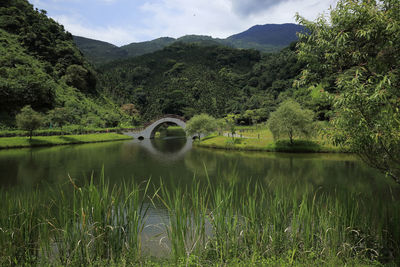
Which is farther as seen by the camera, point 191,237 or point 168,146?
point 168,146

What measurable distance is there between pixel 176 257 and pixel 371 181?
1492 cm

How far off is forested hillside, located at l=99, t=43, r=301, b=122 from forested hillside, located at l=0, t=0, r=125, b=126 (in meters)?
20.3

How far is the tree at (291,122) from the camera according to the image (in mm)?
27953

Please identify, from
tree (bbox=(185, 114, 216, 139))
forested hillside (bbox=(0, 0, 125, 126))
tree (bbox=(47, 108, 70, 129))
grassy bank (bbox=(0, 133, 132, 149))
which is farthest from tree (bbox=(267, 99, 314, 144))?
forested hillside (bbox=(0, 0, 125, 126))

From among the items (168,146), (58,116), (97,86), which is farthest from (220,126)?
(97,86)

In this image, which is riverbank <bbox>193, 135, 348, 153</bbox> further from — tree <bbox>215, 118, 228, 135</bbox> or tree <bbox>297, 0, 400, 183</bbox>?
tree <bbox>297, 0, 400, 183</bbox>

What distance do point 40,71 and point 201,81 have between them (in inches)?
2842

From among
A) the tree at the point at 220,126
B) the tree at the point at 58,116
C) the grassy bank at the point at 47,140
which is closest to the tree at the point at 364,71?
the tree at the point at 220,126

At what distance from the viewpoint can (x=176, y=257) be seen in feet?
15.9

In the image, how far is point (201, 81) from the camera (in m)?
119

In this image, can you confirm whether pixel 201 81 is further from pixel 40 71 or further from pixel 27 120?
pixel 27 120

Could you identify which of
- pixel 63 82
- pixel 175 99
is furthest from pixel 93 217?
pixel 175 99

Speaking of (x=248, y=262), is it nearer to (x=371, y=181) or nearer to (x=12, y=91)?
(x=371, y=181)

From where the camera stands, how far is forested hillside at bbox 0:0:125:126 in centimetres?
4706
